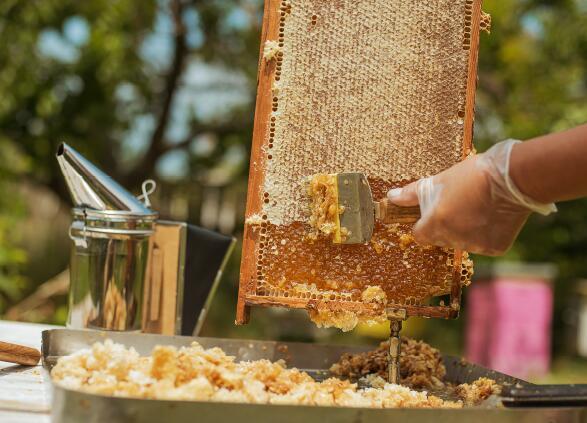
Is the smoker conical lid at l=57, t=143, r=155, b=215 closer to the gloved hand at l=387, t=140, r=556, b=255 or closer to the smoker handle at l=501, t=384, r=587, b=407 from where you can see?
the gloved hand at l=387, t=140, r=556, b=255

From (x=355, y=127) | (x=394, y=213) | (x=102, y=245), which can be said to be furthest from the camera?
(x=102, y=245)

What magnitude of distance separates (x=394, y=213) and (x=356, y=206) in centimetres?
12

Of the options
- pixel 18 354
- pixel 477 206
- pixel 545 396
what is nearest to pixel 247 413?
pixel 545 396

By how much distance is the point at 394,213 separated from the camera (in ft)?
7.63

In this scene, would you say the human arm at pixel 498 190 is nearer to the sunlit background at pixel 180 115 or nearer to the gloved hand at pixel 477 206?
the gloved hand at pixel 477 206

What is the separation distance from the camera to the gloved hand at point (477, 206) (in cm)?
196

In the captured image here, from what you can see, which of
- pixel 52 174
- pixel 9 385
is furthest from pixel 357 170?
pixel 52 174

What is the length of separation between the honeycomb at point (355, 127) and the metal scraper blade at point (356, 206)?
6.0 inches

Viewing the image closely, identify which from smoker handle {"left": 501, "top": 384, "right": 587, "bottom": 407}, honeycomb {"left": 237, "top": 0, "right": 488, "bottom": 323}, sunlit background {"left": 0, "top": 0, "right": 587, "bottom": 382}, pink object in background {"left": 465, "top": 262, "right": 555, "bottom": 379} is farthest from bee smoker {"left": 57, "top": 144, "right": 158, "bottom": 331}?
pink object in background {"left": 465, "top": 262, "right": 555, "bottom": 379}

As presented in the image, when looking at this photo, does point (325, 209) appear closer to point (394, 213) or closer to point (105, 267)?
point (394, 213)

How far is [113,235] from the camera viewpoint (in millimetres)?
2832

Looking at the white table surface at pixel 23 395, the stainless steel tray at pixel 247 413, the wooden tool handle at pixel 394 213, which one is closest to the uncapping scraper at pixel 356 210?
the wooden tool handle at pixel 394 213

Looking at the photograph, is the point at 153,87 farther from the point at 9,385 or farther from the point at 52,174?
the point at 9,385

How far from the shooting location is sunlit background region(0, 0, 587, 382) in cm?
632
